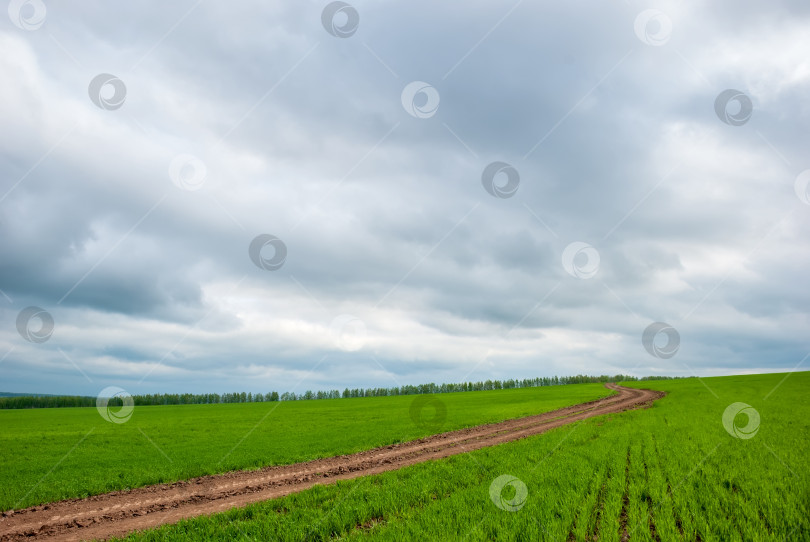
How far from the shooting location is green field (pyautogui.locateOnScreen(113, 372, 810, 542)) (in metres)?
9.12

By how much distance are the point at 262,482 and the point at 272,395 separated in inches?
7609

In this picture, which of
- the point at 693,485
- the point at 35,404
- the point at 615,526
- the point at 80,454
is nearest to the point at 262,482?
the point at 615,526

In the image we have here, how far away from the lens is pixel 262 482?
17031mm

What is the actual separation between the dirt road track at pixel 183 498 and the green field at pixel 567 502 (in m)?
1.82

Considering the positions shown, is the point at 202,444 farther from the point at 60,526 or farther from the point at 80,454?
the point at 60,526
